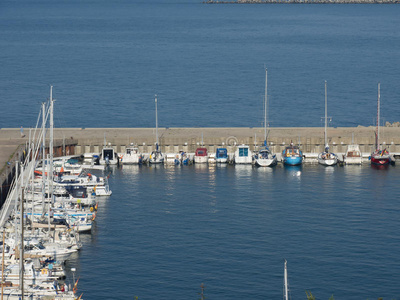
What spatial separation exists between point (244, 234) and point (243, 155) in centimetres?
2789

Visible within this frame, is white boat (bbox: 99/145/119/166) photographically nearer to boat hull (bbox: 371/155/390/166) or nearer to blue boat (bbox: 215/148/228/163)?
blue boat (bbox: 215/148/228/163)

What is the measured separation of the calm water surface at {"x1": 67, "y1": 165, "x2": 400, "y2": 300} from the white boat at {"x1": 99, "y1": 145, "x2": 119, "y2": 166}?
1.45 m

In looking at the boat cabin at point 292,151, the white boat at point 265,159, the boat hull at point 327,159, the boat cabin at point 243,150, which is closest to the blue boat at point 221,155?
the boat cabin at point 243,150

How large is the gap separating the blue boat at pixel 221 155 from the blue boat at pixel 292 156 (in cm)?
621

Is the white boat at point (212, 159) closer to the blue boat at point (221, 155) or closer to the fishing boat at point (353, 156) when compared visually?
the blue boat at point (221, 155)

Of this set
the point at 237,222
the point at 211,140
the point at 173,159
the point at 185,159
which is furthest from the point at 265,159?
the point at 237,222

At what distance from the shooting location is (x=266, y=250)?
6144cm

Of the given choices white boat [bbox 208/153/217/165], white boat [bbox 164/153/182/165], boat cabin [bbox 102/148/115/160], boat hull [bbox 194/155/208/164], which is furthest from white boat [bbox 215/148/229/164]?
boat cabin [bbox 102/148/115/160]

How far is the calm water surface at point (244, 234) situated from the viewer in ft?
178

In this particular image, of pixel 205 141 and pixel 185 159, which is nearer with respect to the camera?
pixel 185 159

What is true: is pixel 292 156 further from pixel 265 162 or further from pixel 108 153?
pixel 108 153

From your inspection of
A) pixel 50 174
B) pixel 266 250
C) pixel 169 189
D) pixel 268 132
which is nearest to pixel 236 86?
pixel 268 132

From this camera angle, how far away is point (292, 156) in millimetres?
92125

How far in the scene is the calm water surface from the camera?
178 feet
